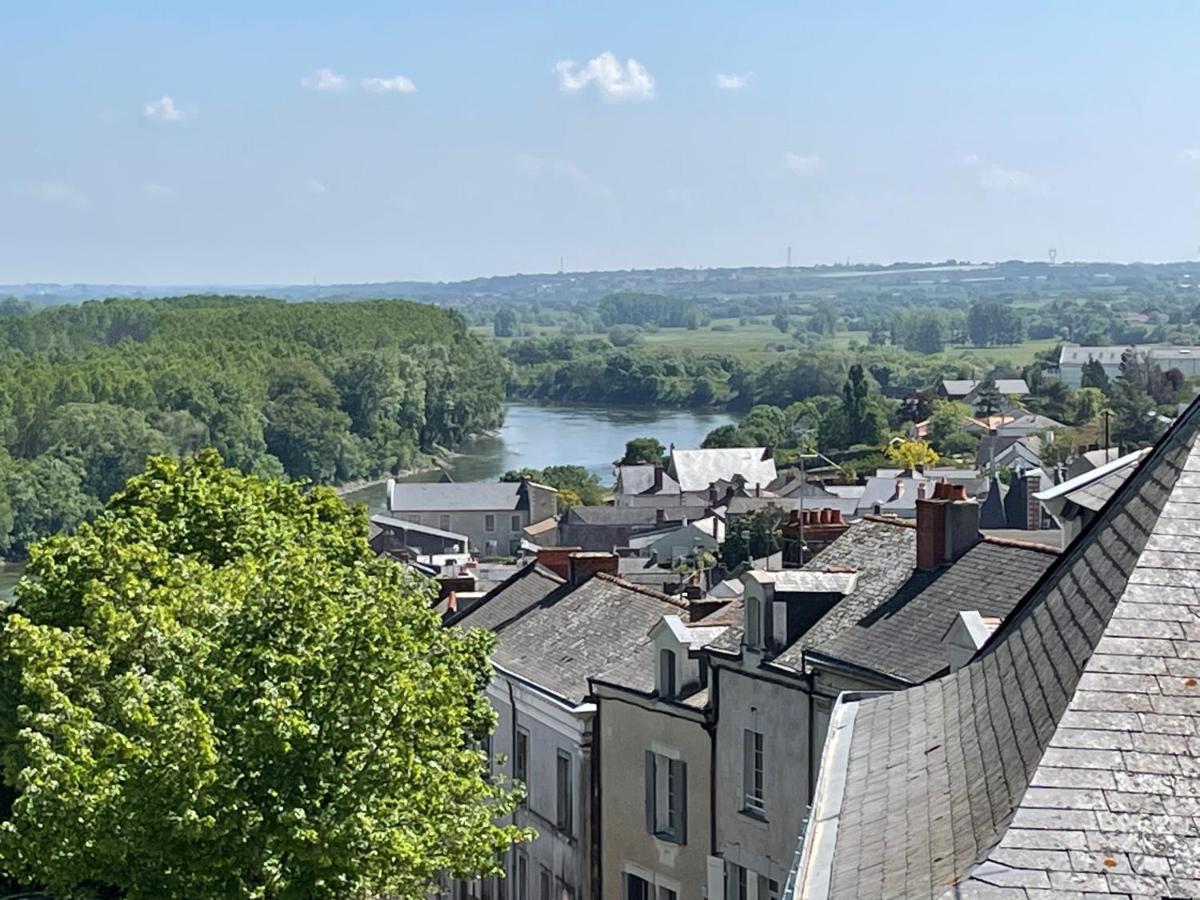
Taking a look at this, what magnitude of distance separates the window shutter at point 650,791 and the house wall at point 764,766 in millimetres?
1860

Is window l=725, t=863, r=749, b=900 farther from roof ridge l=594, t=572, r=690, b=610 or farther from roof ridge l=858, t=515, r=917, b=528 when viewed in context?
roof ridge l=594, t=572, r=690, b=610

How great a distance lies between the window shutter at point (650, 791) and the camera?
1030 inches

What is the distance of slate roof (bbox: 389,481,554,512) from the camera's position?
12450 centimetres

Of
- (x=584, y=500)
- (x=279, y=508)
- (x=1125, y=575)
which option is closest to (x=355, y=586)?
(x=279, y=508)

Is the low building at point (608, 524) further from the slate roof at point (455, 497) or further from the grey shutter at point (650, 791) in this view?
the grey shutter at point (650, 791)

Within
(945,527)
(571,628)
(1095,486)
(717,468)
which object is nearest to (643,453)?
(717,468)

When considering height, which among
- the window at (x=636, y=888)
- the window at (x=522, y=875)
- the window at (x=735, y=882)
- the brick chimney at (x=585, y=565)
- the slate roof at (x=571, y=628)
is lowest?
the window at (x=522, y=875)

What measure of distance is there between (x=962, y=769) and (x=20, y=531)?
132 m

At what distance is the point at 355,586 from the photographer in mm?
24891

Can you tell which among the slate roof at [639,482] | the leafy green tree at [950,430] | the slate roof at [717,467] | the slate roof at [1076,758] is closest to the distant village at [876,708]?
the slate roof at [1076,758]

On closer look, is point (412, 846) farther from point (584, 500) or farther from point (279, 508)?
point (584, 500)

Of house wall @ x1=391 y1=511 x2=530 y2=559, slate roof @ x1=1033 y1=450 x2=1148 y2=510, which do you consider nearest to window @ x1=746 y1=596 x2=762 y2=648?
slate roof @ x1=1033 y1=450 x2=1148 y2=510

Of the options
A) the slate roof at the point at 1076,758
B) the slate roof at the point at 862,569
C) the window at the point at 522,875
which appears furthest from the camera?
the window at the point at 522,875

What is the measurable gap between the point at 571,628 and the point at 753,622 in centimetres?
845
